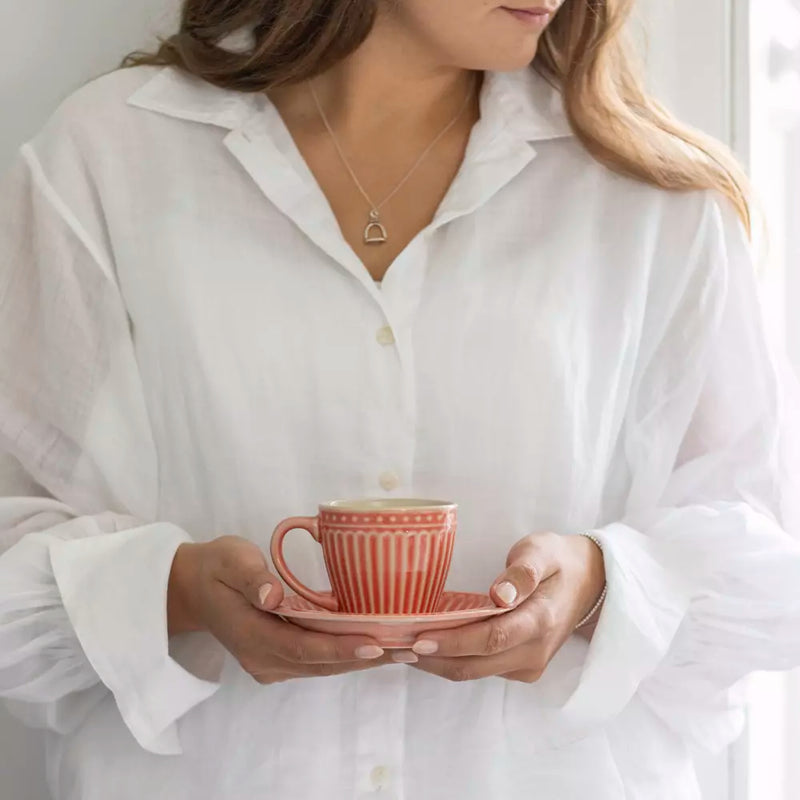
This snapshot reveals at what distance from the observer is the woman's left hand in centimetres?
95

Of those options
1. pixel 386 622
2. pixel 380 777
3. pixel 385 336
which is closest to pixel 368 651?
pixel 386 622

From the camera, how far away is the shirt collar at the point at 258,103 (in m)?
1.27

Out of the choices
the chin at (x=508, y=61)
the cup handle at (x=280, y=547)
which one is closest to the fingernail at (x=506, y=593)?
the cup handle at (x=280, y=547)

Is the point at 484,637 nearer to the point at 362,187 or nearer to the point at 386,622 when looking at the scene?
the point at 386,622

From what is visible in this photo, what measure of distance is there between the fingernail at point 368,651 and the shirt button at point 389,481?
0.27 meters

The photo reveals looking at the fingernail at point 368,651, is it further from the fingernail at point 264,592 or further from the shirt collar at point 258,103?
the shirt collar at point 258,103

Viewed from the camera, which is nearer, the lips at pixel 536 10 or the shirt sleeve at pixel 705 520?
the shirt sleeve at pixel 705 520

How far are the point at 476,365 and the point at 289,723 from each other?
35cm

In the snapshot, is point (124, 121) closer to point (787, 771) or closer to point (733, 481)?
point (733, 481)

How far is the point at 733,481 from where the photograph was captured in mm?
1230

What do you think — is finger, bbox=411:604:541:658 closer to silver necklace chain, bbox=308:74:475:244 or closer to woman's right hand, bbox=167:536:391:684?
woman's right hand, bbox=167:536:391:684

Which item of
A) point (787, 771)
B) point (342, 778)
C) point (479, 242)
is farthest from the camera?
point (787, 771)

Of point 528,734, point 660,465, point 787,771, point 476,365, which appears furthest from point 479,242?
point 787,771

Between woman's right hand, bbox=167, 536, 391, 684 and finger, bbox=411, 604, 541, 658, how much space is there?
0.12 feet
